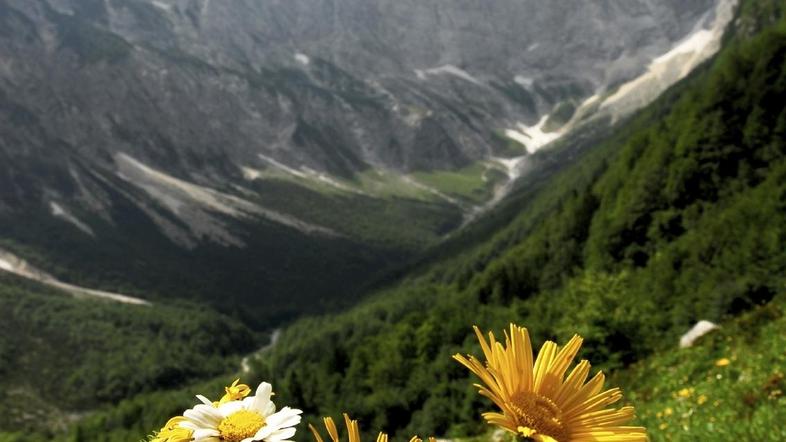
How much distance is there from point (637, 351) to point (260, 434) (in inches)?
951

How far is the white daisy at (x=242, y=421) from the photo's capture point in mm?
2012

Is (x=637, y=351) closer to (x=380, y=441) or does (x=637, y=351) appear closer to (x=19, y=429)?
(x=380, y=441)

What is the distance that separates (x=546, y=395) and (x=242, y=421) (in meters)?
1.01

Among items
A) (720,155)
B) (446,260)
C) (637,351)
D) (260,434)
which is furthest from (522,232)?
(260,434)

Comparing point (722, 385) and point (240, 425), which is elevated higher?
point (722, 385)

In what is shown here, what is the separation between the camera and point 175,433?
2.12 meters

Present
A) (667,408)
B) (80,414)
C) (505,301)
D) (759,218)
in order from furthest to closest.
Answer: (80,414), (505,301), (759,218), (667,408)

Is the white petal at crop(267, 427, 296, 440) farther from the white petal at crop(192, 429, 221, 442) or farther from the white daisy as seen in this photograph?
the white petal at crop(192, 429, 221, 442)

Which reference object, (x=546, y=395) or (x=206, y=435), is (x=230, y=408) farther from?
(x=546, y=395)

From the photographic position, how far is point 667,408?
Result: 33.9ft

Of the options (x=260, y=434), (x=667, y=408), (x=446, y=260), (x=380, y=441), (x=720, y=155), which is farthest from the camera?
(x=446, y=260)

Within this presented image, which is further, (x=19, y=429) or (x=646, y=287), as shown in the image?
(x=19, y=429)

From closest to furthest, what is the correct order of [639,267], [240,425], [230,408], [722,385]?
[240,425] → [230,408] → [722,385] → [639,267]

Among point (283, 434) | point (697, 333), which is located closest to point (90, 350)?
point (697, 333)
